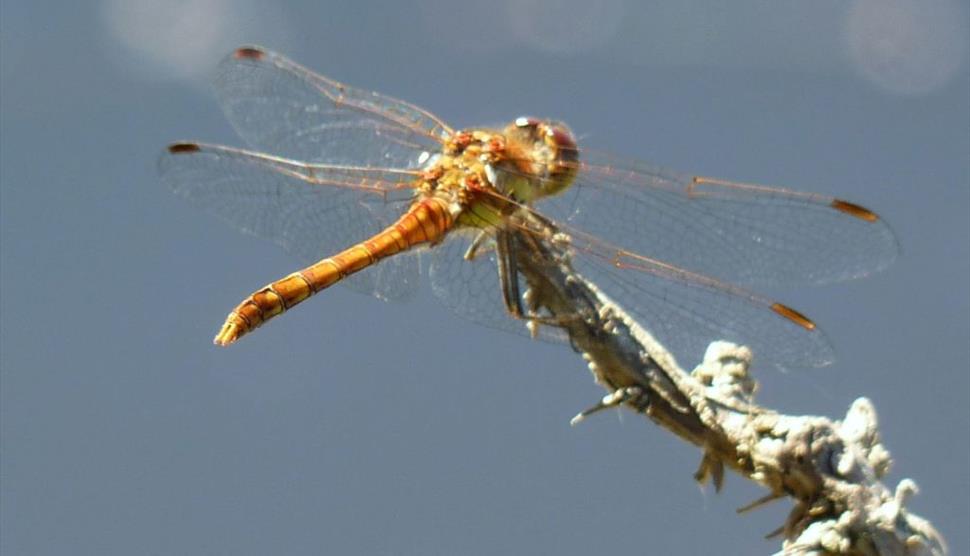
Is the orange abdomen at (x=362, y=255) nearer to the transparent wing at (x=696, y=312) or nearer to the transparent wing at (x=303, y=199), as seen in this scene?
the transparent wing at (x=303, y=199)

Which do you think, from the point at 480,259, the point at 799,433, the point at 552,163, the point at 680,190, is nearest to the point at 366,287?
the point at 480,259

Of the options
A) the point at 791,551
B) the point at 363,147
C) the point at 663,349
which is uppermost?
the point at 363,147

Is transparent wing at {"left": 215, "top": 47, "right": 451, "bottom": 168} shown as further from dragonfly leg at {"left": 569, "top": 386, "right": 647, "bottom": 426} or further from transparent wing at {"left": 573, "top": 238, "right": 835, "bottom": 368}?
dragonfly leg at {"left": 569, "top": 386, "right": 647, "bottom": 426}

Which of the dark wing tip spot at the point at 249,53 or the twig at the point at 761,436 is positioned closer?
the twig at the point at 761,436

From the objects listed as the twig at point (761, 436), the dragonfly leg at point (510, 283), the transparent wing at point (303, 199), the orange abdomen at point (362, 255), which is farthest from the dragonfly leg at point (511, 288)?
the transparent wing at point (303, 199)

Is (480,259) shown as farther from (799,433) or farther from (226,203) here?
(799,433)

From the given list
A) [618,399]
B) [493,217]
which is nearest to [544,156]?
[493,217]
